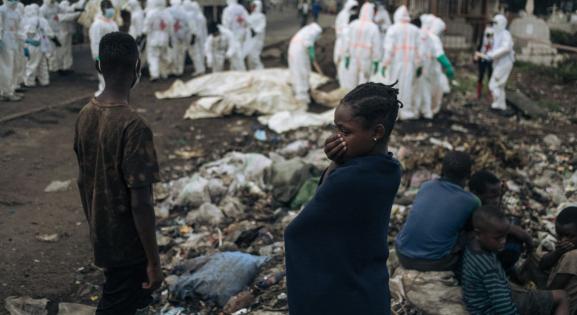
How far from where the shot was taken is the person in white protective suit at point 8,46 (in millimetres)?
10172

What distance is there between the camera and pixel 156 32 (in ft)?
41.9

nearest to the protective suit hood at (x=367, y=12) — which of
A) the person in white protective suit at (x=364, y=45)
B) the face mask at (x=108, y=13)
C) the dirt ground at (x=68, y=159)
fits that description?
the person in white protective suit at (x=364, y=45)

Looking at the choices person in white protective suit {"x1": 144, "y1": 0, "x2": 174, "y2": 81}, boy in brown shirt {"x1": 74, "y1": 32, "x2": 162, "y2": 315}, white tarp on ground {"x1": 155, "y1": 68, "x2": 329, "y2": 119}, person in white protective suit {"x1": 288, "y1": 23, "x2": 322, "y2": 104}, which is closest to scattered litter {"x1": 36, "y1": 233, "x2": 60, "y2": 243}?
boy in brown shirt {"x1": 74, "y1": 32, "x2": 162, "y2": 315}

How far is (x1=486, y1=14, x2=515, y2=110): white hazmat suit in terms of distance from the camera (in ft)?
34.6

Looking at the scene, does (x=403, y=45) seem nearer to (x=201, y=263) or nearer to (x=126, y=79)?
(x=201, y=263)

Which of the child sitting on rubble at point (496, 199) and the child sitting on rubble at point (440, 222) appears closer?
the child sitting on rubble at point (440, 222)

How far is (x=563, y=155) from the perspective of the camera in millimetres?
7883

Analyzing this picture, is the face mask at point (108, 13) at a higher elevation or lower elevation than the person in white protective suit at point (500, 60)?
higher

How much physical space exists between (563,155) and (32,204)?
6504 millimetres

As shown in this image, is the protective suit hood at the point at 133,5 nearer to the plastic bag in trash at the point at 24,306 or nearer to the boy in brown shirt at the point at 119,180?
the plastic bag in trash at the point at 24,306

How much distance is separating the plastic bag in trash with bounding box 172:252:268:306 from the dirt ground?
700 mm

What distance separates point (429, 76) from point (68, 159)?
19.4ft

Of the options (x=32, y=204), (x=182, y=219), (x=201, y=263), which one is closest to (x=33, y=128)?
(x=32, y=204)

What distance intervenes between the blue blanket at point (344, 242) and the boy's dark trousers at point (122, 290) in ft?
2.78
